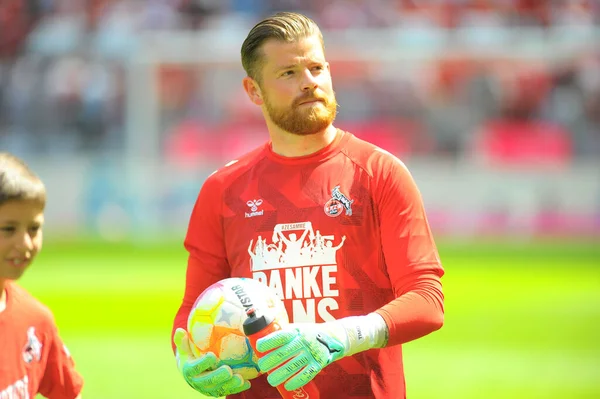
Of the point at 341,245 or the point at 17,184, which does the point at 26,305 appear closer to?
the point at 17,184

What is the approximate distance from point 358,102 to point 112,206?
559 centimetres

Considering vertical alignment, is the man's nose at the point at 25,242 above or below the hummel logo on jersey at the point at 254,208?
below

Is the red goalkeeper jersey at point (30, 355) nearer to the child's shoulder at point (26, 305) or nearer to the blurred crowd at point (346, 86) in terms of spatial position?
the child's shoulder at point (26, 305)

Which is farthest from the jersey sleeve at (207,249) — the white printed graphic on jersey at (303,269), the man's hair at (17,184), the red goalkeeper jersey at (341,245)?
the man's hair at (17,184)

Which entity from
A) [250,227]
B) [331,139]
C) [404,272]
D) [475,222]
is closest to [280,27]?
[331,139]

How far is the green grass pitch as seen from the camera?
9391 millimetres

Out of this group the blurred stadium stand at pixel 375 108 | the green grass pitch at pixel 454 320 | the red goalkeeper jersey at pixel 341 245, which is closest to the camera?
the red goalkeeper jersey at pixel 341 245

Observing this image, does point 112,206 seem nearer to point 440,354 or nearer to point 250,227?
point 440,354

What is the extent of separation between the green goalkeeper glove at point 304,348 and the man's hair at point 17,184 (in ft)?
4.01

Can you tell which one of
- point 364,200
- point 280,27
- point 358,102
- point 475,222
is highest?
point 358,102

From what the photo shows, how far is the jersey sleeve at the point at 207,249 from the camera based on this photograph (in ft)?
15.2

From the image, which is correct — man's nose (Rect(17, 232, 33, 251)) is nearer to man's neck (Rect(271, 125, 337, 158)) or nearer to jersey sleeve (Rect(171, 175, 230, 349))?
jersey sleeve (Rect(171, 175, 230, 349))

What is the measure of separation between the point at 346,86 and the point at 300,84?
19.0 metres

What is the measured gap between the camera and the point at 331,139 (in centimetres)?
459
